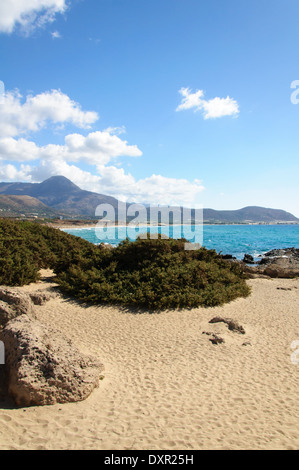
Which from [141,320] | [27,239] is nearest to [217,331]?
[141,320]

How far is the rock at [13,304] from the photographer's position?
7141 mm

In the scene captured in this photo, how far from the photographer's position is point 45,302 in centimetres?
1201

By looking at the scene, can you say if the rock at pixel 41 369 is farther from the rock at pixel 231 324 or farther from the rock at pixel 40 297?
the rock at pixel 40 297

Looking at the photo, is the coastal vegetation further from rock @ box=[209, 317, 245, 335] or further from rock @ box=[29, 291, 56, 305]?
rock @ box=[209, 317, 245, 335]

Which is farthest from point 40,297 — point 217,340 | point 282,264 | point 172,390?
point 282,264

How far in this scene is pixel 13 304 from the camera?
7.39m

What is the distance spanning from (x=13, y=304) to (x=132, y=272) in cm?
741

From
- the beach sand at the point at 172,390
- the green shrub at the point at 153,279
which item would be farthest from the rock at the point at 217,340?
the green shrub at the point at 153,279

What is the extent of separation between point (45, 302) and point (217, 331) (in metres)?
7.46

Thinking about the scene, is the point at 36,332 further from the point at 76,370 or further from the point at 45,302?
the point at 45,302

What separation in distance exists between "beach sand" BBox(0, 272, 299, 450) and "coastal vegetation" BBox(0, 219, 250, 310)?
1.07 m

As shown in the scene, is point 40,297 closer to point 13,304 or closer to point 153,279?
point 13,304

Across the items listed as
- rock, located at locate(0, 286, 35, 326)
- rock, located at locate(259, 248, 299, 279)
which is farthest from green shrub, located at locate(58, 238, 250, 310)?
rock, located at locate(259, 248, 299, 279)

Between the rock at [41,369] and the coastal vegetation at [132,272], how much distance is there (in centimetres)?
602
